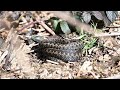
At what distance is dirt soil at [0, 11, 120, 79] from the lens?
87.7 inches

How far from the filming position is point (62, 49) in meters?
2.34

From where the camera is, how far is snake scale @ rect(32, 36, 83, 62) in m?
2.30

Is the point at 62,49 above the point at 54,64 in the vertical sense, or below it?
above

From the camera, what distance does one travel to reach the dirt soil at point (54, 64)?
2.23m

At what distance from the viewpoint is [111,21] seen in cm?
247

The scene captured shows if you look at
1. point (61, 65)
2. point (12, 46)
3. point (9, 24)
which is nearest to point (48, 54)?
point (61, 65)

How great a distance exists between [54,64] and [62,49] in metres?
0.14

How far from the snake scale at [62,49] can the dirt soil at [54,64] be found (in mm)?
46

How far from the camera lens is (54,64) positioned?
89.7 inches

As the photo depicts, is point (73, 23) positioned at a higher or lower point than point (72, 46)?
higher

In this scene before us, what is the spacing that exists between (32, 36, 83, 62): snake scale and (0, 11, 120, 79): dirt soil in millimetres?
46
